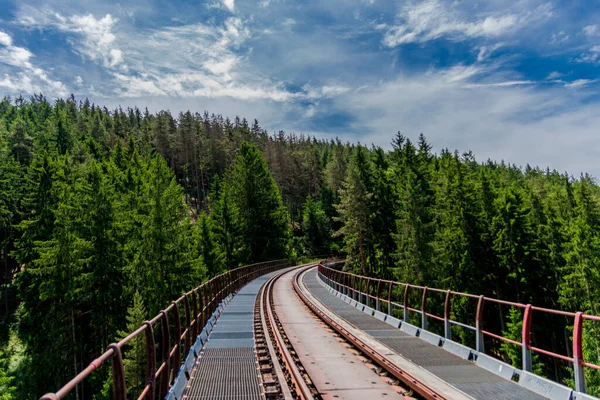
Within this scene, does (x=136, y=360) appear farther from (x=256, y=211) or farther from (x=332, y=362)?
(x=256, y=211)

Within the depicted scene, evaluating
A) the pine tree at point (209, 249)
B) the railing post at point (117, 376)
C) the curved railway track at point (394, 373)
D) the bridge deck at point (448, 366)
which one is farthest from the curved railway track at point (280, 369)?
the pine tree at point (209, 249)

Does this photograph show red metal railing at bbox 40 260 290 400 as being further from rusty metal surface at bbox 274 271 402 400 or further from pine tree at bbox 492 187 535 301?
pine tree at bbox 492 187 535 301

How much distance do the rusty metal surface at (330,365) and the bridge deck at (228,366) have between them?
1.33 meters

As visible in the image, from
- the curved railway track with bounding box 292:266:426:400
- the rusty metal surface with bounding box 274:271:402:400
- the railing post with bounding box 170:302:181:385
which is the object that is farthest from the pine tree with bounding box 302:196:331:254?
the railing post with bounding box 170:302:181:385

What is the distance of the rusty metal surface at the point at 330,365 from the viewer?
7.88m

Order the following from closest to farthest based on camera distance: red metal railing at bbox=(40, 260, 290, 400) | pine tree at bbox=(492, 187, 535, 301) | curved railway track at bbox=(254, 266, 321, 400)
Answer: red metal railing at bbox=(40, 260, 290, 400) < curved railway track at bbox=(254, 266, 321, 400) < pine tree at bbox=(492, 187, 535, 301)

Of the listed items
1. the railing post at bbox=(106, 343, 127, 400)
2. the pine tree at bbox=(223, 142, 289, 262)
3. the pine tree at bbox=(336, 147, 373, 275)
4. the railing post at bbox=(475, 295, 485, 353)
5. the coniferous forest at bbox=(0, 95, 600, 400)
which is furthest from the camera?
the pine tree at bbox=(223, 142, 289, 262)

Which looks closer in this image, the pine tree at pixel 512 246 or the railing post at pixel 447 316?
the railing post at pixel 447 316

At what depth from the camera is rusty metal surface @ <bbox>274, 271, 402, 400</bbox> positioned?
7.88 m

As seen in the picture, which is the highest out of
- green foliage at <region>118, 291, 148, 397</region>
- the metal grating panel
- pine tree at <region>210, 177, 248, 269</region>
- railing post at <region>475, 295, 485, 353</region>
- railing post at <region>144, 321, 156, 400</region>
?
pine tree at <region>210, 177, 248, 269</region>

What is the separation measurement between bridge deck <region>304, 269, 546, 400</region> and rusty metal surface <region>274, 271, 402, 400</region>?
1131mm

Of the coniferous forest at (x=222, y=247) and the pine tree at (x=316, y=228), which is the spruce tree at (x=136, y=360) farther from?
the pine tree at (x=316, y=228)

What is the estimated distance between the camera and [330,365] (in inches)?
398

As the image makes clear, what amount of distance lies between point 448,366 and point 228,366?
193 inches
